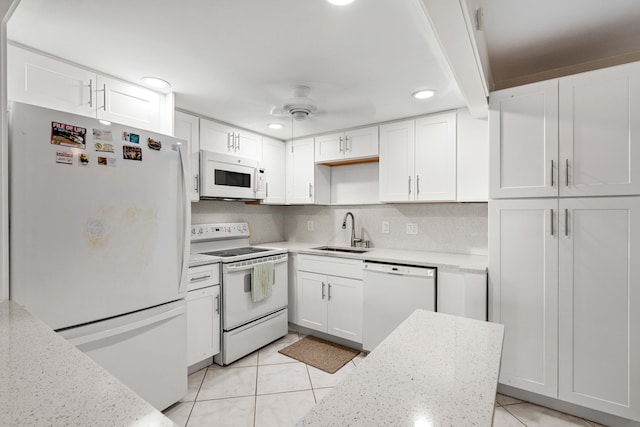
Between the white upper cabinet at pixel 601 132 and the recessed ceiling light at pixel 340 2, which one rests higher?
the recessed ceiling light at pixel 340 2

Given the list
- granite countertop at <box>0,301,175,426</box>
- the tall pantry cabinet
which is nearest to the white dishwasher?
the tall pantry cabinet

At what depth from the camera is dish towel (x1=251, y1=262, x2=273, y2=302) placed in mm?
2781

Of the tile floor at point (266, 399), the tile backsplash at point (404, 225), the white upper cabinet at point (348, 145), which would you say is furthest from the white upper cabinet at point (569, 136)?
the tile floor at point (266, 399)

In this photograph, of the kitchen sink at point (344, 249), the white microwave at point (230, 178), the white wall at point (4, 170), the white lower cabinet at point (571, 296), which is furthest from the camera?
Result: the kitchen sink at point (344, 249)

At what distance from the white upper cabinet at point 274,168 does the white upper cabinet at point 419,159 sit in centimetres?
127

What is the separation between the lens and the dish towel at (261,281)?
2.78 m

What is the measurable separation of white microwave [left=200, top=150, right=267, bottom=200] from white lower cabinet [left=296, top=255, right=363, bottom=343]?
89 centimetres

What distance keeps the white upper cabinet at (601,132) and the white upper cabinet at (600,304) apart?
4.2 inches

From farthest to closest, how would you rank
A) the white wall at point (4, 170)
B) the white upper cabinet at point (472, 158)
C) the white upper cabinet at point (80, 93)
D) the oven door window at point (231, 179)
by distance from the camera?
the oven door window at point (231, 179) < the white upper cabinet at point (472, 158) < the white upper cabinet at point (80, 93) < the white wall at point (4, 170)

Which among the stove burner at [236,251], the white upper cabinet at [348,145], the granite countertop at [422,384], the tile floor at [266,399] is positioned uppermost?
the white upper cabinet at [348,145]

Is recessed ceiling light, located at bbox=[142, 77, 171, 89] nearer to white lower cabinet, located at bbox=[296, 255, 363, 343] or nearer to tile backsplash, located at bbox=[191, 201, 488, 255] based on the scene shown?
tile backsplash, located at bbox=[191, 201, 488, 255]

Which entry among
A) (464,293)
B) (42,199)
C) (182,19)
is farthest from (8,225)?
(464,293)

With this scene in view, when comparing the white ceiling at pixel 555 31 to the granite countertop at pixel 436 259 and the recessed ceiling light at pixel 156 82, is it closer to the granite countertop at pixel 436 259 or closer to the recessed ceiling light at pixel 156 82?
the granite countertop at pixel 436 259

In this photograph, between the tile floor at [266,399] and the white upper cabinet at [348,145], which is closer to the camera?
the tile floor at [266,399]
